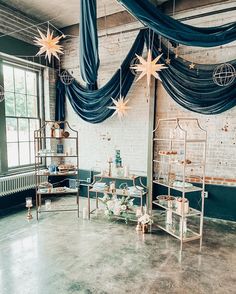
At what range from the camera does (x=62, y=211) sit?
5.04 meters

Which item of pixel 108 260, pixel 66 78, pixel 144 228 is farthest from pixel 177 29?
pixel 66 78

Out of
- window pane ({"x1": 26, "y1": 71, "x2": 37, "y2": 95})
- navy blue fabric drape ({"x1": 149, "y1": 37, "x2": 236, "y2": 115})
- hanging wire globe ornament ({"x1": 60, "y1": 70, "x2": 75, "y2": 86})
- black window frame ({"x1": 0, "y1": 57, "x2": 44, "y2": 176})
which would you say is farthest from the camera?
hanging wire globe ornament ({"x1": 60, "y1": 70, "x2": 75, "y2": 86})

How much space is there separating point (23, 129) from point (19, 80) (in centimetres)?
115

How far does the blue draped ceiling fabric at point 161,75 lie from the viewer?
2.43 metres

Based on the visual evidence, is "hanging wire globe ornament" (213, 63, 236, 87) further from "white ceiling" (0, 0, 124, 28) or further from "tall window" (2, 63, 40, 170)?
"tall window" (2, 63, 40, 170)

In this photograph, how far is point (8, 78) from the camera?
5.20 metres

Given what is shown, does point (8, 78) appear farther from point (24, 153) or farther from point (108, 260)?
point (108, 260)

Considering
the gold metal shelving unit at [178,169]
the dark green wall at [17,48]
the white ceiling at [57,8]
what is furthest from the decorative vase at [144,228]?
the dark green wall at [17,48]

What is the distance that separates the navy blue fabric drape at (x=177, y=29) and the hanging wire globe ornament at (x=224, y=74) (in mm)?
1651

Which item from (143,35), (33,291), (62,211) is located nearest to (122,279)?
(33,291)

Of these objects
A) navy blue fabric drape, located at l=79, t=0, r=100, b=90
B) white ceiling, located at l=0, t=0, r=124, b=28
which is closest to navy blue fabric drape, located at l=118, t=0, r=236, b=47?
navy blue fabric drape, located at l=79, t=0, r=100, b=90

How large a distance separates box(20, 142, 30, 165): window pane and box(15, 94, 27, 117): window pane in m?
0.73

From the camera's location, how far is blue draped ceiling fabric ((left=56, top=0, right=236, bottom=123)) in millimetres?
2430

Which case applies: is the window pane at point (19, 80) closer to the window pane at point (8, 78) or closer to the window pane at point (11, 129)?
the window pane at point (8, 78)
